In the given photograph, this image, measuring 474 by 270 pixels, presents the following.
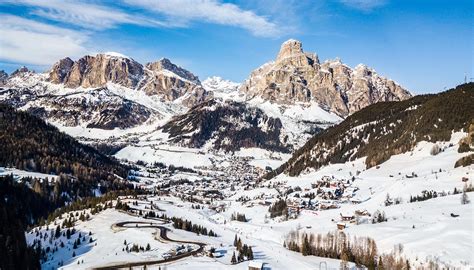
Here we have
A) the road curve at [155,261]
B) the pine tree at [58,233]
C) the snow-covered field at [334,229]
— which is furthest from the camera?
the pine tree at [58,233]

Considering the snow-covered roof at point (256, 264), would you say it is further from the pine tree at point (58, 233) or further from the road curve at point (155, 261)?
the pine tree at point (58, 233)

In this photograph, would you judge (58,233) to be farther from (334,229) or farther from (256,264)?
(334,229)

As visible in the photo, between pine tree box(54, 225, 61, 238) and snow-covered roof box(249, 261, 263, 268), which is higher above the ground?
pine tree box(54, 225, 61, 238)

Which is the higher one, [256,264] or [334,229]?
[334,229]

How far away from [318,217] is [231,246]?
170ft

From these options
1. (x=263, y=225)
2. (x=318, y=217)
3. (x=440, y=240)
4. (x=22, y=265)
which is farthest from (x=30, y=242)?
(x=440, y=240)

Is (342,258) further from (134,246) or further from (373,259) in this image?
(134,246)

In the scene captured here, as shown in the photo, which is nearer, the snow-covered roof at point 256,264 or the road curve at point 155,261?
the road curve at point 155,261

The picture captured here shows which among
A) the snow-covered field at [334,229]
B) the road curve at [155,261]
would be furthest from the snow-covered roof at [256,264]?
the road curve at [155,261]

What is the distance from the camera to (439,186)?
191m

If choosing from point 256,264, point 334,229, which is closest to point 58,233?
point 256,264

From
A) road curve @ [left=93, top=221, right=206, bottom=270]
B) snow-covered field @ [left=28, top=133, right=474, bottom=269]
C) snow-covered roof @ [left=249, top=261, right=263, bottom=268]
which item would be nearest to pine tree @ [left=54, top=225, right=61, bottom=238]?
snow-covered field @ [left=28, top=133, right=474, bottom=269]

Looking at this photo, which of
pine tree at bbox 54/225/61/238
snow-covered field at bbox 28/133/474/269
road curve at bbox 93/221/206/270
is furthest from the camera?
pine tree at bbox 54/225/61/238

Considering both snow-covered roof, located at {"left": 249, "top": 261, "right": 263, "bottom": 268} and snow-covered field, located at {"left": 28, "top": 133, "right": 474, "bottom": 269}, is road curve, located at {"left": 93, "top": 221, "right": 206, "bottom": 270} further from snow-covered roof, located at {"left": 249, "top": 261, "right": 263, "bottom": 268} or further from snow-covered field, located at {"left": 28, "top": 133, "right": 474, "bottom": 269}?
snow-covered roof, located at {"left": 249, "top": 261, "right": 263, "bottom": 268}
